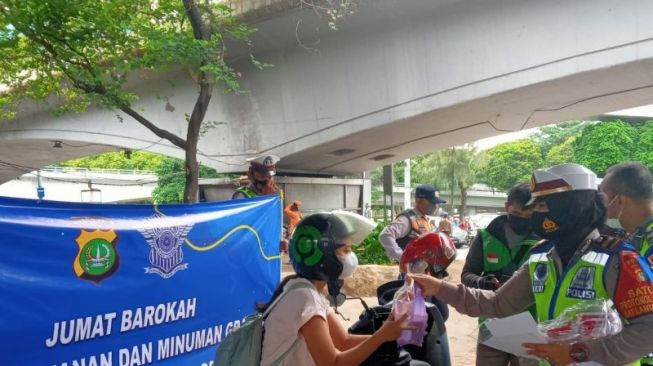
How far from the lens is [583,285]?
6.88ft

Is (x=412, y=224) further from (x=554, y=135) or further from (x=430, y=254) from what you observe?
(x=554, y=135)

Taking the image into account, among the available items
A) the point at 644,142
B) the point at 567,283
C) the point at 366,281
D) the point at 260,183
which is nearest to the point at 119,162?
the point at 644,142

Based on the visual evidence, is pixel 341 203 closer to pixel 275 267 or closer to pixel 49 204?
pixel 275 267

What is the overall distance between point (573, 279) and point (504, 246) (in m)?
1.90

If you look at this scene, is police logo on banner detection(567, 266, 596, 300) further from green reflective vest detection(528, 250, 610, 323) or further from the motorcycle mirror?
the motorcycle mirror

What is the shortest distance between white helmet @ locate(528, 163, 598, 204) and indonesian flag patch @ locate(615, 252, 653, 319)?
370mm

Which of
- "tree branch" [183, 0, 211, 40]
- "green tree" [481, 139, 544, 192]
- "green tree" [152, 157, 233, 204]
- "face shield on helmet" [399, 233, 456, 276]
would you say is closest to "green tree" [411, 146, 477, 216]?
"green tree" [481, 139, 544, 192]

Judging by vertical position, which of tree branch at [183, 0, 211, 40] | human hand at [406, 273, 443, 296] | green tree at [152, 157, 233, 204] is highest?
tree branch at [183, 0, 211, 40]

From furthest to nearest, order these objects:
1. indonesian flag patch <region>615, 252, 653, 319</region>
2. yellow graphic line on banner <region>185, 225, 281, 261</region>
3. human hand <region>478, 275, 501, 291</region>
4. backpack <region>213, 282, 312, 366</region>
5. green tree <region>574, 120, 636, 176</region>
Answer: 1. green tree <region>574, 120, 636, 176</region>
2. yellow graphic line on banner <region>185, 225, 281, 261</region>
3. human hand <region>478, 275, 501, 291</region>
4. backpack <region>213, 282, 312, 366</region>
5. indonesian flag patch <region>615, 252, 653, 319</region>

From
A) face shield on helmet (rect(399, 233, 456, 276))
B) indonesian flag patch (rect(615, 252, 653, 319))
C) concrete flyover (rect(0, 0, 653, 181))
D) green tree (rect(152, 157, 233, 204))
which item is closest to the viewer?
indonesian flag patch (rect(615, 252, 653, 319))

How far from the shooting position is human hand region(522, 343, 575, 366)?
201 cm

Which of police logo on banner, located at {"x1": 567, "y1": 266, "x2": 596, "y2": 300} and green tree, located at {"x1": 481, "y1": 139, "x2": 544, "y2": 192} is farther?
green tree, located at {"x1": 481, "y1": 139, "x2": 544, "y2": 192}

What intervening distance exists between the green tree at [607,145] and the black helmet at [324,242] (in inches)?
1812

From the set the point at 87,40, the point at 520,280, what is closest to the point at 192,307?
the point at 520,280
